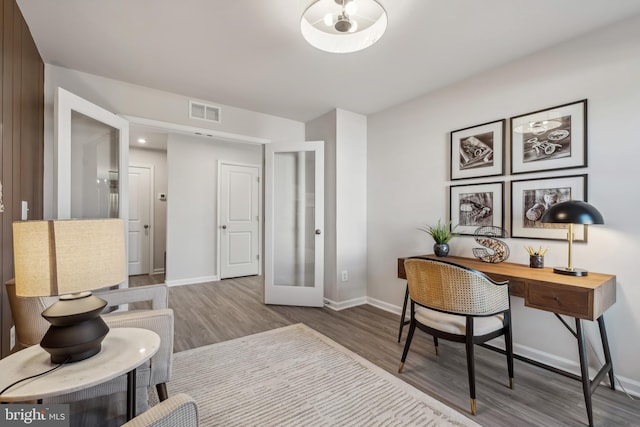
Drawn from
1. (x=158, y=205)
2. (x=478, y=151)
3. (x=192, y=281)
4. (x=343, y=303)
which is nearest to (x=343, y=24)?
(x=478, y=151)

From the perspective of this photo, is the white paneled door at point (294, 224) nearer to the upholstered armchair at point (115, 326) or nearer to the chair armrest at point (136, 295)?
the chair armrest at point (136, 295)

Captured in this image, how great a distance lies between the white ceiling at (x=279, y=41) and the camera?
5.98 feet

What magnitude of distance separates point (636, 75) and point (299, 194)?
3.04m

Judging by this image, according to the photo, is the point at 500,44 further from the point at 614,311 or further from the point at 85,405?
the point at 85,405

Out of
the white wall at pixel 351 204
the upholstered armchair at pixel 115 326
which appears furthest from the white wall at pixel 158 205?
the upholstered armchair at pixel 115 326

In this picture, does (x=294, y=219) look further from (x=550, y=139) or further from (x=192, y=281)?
(x=550, y=139)

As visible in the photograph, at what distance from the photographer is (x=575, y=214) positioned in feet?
5.84

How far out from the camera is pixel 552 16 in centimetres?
188

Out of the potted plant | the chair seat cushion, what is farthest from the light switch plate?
the potted plant

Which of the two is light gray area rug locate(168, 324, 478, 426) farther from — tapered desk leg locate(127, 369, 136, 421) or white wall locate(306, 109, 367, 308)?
white wall locate(306, 109, 367, 308)

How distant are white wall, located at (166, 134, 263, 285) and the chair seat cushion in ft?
11.7

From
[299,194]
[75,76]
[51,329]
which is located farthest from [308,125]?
[51,329]

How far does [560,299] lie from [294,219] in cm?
274

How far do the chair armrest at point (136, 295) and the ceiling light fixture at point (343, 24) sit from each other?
195 centimetres
